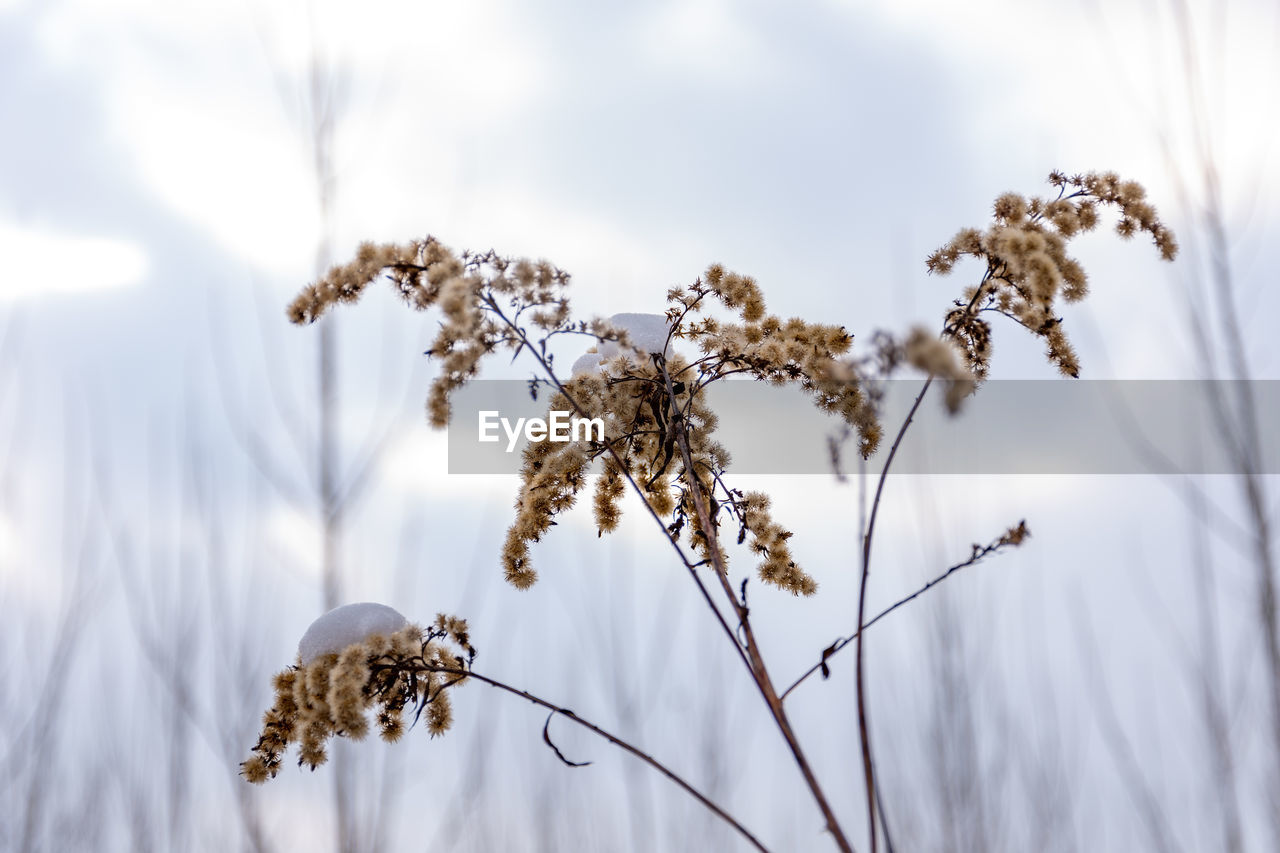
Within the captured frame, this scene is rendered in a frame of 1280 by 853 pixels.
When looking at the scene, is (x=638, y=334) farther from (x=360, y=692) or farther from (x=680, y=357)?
(x=360, y=692)

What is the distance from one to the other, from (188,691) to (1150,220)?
12.8 feet

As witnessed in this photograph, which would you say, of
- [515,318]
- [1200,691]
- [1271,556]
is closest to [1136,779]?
[1200,691]

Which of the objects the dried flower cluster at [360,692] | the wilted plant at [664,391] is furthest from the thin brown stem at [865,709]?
the dried flower cluster at [360,692]

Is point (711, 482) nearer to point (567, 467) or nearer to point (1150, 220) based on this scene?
point (567, 467)

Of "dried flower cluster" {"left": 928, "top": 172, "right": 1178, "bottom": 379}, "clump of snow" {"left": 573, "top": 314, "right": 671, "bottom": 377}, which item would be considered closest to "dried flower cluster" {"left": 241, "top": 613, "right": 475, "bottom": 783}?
"clump of snow" {"left": 573, "top": 314, "right": 671, "bottom": 377}

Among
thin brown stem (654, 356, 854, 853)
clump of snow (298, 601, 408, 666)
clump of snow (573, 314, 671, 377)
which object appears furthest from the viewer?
clump of snow (573, 314, 671, 377)

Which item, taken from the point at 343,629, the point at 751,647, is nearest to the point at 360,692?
the point at 343,629

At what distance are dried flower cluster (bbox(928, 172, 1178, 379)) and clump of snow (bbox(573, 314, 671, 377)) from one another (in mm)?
414

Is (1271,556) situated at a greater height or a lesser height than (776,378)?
lesser

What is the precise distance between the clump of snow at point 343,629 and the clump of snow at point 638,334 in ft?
1.55

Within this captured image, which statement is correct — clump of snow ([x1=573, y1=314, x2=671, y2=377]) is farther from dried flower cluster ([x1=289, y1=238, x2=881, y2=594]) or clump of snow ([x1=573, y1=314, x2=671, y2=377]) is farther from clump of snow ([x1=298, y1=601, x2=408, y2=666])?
clump of snow ([x1=298, y1=601, x2=408, y2=666])

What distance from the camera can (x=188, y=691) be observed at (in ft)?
12.9

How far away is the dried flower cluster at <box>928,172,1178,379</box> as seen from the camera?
48.3 inches

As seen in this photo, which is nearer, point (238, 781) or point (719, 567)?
point (719, 567)
